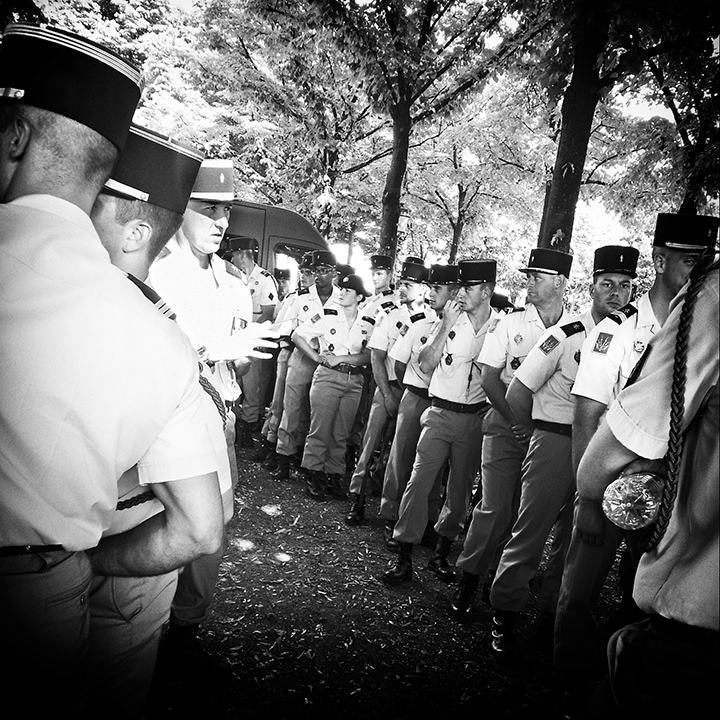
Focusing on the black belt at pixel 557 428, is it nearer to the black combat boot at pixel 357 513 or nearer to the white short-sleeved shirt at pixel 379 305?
the black combat boot at pixel 357 513

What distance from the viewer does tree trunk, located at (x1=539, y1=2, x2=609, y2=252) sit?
258 inches

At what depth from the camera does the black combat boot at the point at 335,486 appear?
6.39 metres

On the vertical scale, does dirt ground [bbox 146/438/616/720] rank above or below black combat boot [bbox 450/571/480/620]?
below

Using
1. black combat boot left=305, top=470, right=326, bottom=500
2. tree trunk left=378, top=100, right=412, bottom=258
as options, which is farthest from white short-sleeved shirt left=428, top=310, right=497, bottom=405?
tree trunk left=378, top=100, right=412, bottom=258

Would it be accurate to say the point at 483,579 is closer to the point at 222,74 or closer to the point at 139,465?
the point at 139,465

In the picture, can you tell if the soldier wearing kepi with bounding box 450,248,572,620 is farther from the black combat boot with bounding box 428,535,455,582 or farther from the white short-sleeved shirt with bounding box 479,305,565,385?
the black combat boot with bounding box 428,535,455,582

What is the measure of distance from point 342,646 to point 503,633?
108 cm

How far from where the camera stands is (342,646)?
342cm

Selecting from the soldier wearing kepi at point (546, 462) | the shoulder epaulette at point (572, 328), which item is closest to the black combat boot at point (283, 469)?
the soldier wearing kepi at point (546, 462)

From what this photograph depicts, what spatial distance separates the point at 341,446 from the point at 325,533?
1.44 meters

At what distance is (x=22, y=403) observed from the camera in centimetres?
113

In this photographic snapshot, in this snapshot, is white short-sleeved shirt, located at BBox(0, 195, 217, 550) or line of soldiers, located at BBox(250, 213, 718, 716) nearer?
white short-sleeved shirt, located at BBox(0, 195, 217, 550)

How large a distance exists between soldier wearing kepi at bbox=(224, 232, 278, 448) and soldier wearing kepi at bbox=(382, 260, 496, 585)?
4.11 meters

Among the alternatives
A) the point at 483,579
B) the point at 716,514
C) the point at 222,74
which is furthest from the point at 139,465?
the point at 222,74
